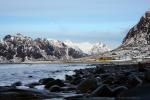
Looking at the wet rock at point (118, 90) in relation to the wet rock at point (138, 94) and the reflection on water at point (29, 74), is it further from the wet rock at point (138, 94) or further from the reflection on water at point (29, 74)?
the reflection on water at point (29, 74)

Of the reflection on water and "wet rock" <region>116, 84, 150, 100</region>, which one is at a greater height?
"wet rock" <region>116, 84, 150, 100</region>

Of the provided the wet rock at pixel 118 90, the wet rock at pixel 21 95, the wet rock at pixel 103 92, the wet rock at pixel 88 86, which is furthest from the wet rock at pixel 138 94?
the wet rock at pixel 88 86

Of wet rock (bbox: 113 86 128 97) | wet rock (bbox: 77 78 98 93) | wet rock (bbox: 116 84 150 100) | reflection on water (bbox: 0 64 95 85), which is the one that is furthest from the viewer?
reflection on water (bbox: 0 64 95 85)

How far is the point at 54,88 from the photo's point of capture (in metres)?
22.4

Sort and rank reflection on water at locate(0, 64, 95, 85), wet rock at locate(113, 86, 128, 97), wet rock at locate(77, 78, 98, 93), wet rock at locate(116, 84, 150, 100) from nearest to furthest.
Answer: wet rock at locate(116, 84, 150, 100) → wet rock at locate(113, 86, 128, 97) → wet rock at locate(77, 78, 98, 93) → reflection on water at locate(0, 64, 95, 85)

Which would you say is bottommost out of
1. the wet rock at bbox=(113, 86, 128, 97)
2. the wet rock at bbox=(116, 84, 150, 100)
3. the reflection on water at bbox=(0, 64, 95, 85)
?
the reflection on water at bbox=(0, 64, 95, 85)

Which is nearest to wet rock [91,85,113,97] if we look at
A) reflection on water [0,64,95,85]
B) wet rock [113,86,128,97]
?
wet rock [113,86,128,97]

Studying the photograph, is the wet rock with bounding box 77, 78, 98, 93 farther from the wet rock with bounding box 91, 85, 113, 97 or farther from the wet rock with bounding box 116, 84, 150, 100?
the wet rock with bounding box 116, 84, 150, 100

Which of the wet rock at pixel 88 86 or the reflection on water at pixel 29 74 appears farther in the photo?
the reflection on water at pixel 29 74

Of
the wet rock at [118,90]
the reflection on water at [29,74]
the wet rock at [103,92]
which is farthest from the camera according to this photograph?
the reflection on water at [29,74]

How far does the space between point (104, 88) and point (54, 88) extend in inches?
247

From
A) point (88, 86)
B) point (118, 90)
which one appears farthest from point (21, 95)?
point (88, 86)

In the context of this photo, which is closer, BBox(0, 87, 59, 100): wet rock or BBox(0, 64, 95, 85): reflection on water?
BBox(0, 87, 59, 100): wet rock

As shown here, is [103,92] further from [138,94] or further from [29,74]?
[29,74]
